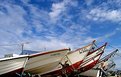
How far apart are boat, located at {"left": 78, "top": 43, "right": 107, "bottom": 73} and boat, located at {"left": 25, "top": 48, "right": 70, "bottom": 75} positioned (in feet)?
14.8

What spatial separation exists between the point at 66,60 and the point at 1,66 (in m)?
6.86

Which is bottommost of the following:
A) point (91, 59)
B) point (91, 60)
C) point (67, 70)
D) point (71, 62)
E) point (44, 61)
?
point (67, 70)

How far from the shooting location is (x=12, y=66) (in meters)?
15.9

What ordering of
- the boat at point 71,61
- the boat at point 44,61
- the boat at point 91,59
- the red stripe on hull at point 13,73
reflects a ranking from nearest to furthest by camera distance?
1. the red stripe on hull at point 13,73
2. the boat at point 44,61
3. the boat at point 71,61
4. the boat at point 91,59

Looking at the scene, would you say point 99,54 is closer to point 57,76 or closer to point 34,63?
point 57,76

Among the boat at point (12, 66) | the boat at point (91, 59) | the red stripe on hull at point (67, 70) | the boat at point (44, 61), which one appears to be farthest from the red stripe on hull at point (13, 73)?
the boat at point (91, 59)

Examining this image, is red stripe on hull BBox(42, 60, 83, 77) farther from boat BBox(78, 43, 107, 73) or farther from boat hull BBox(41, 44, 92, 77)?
boat BBox(78, 43, 107, 73)

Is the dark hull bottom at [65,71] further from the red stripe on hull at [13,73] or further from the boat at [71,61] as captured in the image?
the red stripe on hull at [13,73]

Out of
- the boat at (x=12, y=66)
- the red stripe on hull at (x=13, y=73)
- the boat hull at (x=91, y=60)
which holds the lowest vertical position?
the red stripe on hull at (x=13, y=73)

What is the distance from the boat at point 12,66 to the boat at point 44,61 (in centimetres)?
78

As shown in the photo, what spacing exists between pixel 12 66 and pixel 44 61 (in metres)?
2.99

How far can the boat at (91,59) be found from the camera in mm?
22781

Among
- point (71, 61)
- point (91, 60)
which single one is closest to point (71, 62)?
point (71, 61)

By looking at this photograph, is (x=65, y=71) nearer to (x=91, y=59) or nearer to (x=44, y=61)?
(x=44, y=61)
